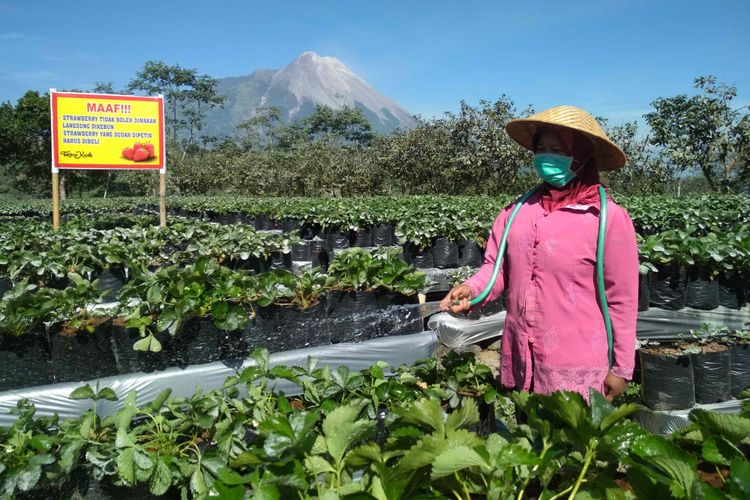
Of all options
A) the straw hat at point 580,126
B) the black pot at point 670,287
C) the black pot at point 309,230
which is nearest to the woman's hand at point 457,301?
the straw hat at point 580,126

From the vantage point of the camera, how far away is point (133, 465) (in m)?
1.52

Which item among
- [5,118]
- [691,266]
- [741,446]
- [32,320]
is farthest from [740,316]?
[5,118]

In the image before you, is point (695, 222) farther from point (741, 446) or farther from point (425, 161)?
point (425, 161)

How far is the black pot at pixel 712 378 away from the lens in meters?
3.46

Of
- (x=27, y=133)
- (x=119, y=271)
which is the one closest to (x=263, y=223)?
(x=119, y=271)

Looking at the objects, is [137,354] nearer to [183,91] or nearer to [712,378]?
[712,378]

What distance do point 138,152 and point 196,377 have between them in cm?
599

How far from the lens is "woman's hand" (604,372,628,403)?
2033 millimetres

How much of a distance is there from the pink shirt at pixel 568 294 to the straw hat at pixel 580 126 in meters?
0.24

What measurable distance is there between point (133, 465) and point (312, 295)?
6.25 ft

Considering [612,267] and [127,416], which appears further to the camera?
[612,267]

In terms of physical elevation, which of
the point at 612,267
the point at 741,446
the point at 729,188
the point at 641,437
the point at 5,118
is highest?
the point at 5,118

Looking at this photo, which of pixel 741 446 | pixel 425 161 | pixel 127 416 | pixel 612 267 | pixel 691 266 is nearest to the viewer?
pixel 741 446

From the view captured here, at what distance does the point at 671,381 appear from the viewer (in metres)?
3.39
